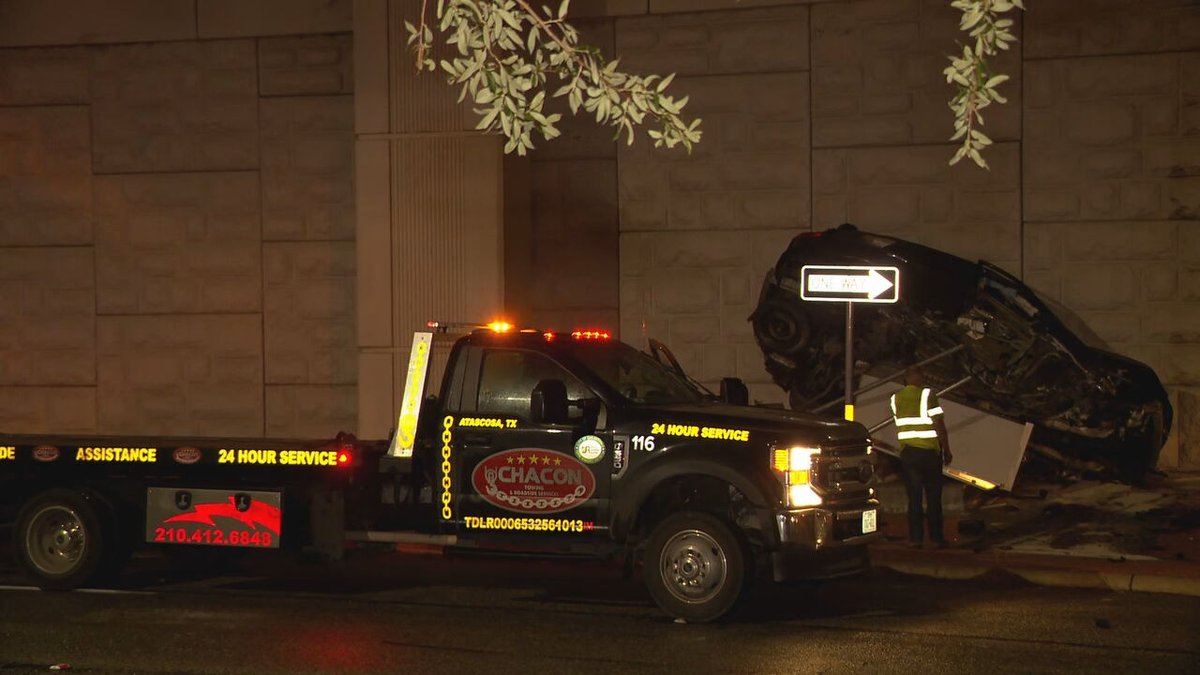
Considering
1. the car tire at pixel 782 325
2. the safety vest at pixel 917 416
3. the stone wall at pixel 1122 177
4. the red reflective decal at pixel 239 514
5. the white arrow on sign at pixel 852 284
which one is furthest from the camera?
the stone wall at pixel 1122 177

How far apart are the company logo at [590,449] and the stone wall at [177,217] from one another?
926 centimetres

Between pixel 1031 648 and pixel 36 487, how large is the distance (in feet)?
24.2

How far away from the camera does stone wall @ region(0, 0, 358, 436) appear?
18922mm

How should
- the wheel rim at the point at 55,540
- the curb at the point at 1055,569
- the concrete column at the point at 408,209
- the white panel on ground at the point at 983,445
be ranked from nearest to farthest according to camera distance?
1. the wheel rim at the point at 55,540
2. the curb at the point at 1055,569
3. the white panel on ground at the point at 983,445
4. the concrete column at the point at 408,209

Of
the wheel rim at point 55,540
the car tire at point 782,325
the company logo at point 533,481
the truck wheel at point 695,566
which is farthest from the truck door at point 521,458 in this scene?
the car tire at point 782,325

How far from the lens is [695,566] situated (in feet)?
32.2

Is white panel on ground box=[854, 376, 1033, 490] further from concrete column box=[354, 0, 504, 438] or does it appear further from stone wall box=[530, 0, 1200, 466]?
concrete column box=[354, 0, 504, 438]

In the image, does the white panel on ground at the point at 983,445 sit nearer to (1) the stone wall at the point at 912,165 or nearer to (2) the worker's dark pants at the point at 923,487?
(2) the worker's dark pants at the point at 923,487

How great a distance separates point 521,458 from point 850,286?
156 inches

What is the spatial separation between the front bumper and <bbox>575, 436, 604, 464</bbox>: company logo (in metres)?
1.29

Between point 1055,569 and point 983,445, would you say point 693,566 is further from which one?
point 983,445

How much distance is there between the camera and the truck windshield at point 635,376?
10.5 m

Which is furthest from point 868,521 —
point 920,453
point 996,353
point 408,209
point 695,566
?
point 408,209

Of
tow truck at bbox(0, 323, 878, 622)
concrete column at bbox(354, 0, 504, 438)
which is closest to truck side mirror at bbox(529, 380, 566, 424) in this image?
tow truck at bbox(0, 323, 878, 622)
